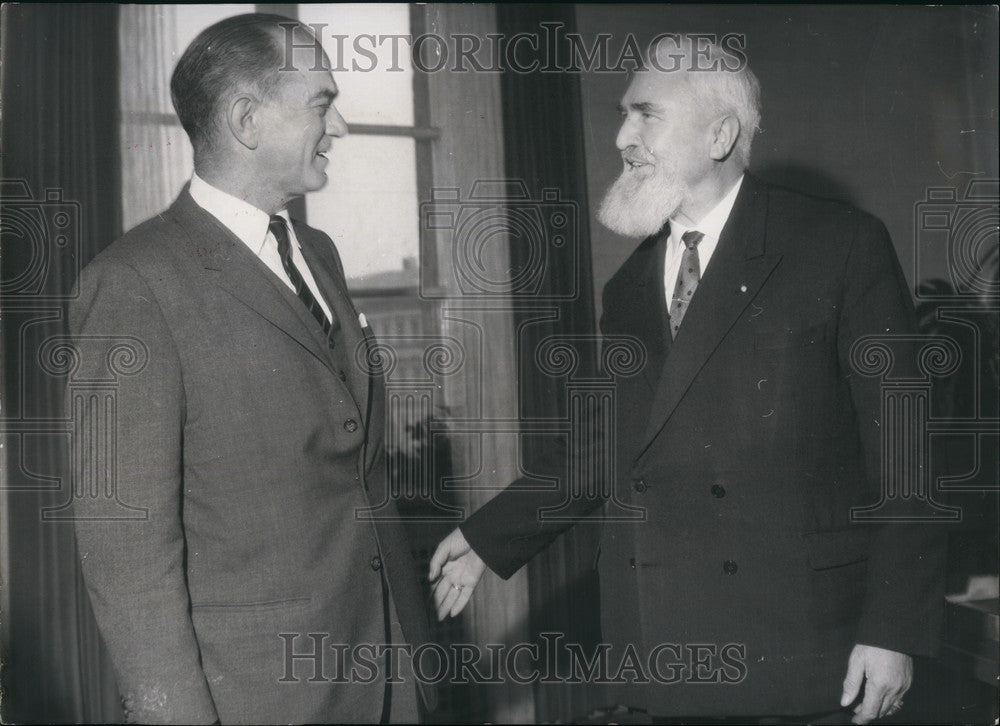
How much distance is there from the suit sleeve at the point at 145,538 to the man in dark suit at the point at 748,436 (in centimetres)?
61

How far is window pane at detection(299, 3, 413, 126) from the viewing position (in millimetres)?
1972

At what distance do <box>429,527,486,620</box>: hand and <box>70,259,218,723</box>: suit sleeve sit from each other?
1.84 feet

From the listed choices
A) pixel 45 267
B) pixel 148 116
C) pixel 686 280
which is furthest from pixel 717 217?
pixel 45 267

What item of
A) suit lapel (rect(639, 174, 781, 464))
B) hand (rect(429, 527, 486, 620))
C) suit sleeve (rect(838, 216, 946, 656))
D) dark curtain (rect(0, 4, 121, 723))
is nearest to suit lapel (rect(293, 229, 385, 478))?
hand (rect(429, 527, 486, 620))

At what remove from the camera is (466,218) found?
6.61ft

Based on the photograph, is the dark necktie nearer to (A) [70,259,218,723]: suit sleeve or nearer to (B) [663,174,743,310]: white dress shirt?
(A) [70,259,218,723]: suit sleeve

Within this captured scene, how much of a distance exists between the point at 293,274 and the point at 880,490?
1378 millimetres

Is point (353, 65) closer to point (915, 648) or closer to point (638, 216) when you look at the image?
point (638, 216)

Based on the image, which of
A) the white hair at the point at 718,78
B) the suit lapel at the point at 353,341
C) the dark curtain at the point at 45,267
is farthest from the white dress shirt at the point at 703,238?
the dark curtain at the point at 45,267

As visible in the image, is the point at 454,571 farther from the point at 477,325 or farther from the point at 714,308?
the point at 714,308

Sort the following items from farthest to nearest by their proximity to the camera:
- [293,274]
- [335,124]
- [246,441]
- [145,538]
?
1. [335,124]
2. [293,274]
3. [246,441]
4. [145,538]

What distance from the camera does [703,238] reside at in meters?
1.96

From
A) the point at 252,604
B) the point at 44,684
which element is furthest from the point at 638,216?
the point at 44,684

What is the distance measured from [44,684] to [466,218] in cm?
144
